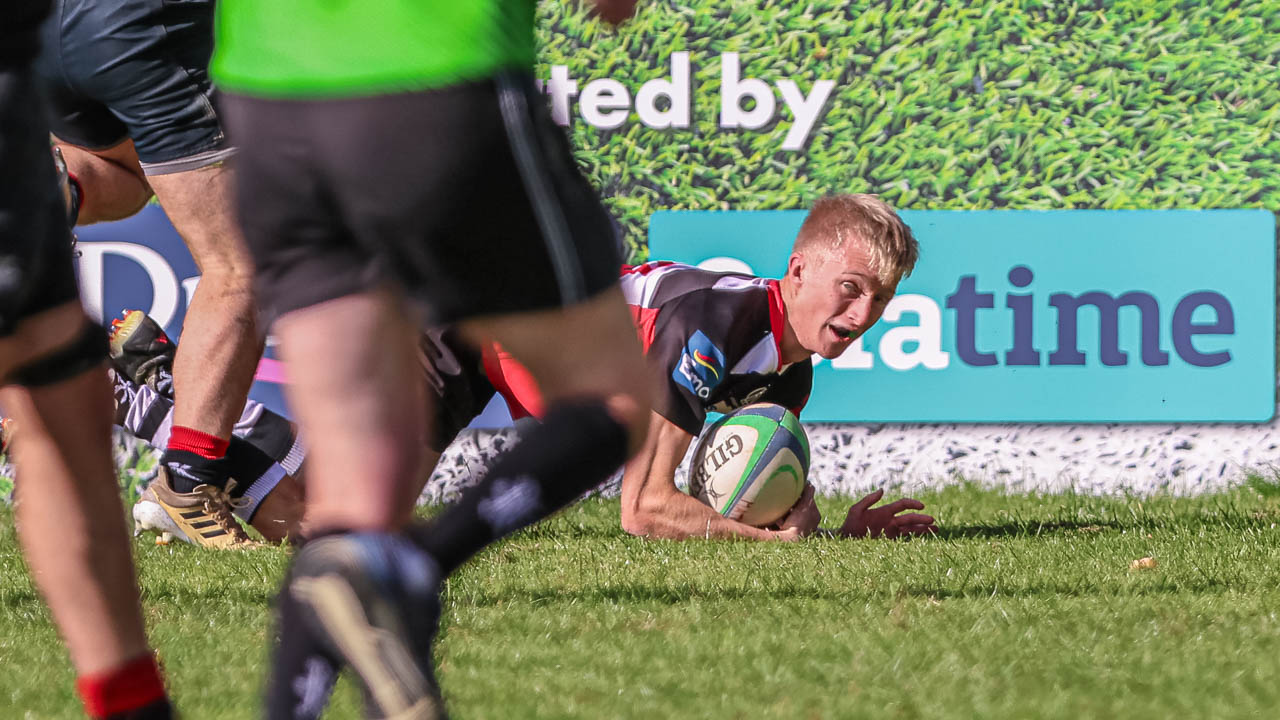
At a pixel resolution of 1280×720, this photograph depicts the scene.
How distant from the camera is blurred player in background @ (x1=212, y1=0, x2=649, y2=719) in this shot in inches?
72.2

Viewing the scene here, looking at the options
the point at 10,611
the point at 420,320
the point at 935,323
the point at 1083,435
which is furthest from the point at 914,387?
the point at 420,320

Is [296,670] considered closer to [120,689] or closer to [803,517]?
[120,689]

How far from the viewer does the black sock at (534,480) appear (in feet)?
6.40

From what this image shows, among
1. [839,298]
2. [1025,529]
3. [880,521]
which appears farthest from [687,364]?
[1025,529]

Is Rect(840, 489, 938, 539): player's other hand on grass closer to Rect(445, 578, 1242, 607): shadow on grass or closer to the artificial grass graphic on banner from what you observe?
Rect(445, 578, 1242, 607): shadow on grass

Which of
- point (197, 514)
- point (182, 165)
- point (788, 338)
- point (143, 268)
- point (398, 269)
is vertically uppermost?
point (398, 269)

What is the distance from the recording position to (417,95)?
1.86 meters

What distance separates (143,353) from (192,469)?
79 centimetres

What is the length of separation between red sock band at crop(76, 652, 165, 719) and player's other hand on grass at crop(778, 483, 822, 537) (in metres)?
2.96

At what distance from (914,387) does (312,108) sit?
15.4 ft

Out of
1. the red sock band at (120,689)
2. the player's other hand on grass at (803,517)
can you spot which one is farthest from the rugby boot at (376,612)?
the player's other hand on grass at (803,517)

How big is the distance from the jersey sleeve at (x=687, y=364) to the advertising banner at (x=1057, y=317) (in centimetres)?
170

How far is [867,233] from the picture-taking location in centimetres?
468

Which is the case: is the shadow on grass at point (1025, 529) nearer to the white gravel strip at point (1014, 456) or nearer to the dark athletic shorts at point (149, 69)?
the white gravel strip at point (1014, 456)
